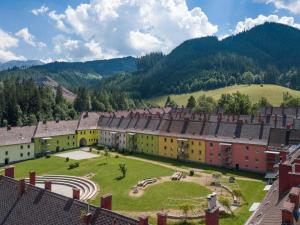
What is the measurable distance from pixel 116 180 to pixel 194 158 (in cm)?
2101

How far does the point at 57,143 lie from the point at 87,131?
35.8ft

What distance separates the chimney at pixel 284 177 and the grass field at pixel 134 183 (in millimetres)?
15753

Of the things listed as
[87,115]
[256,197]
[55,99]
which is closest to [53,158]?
[87,115]

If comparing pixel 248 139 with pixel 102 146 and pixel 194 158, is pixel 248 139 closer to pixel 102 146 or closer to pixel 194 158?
pixel 194 158

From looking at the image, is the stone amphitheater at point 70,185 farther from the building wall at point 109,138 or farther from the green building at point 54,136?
the building wall at point 109,138

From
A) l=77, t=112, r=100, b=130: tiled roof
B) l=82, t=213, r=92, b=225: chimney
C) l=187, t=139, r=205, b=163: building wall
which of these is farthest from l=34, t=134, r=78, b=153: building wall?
l=82, t=213, r=92, b=225: chimney

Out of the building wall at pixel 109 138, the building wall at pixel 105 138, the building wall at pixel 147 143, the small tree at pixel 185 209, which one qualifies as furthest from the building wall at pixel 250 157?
the building wall at pixel 105 138

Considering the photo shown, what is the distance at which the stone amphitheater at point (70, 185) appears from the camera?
52.4 meters

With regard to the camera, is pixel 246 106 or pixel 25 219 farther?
pixel 246 106

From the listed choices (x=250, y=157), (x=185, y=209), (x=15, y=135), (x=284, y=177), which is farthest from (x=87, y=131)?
(x=284, y=177)

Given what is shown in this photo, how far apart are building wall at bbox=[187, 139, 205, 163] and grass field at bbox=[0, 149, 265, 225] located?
3837mm

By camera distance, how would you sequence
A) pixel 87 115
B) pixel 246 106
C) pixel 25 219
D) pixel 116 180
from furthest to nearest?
1. pixel 246 106
2. pixel 87 115
3. pixel 116 180
4. pixel 25 219

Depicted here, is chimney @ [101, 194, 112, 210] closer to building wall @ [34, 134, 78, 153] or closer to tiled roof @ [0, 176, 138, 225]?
tiled roof @ [0, 176, 138, 225]

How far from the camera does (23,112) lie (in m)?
118
